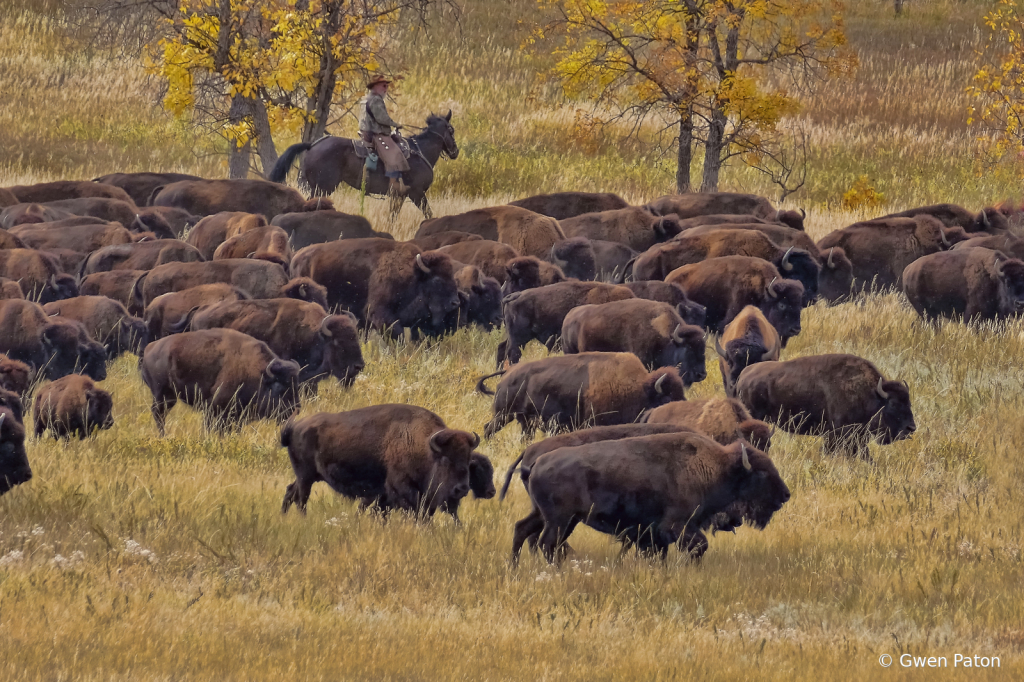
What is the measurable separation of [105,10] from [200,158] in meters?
8.22

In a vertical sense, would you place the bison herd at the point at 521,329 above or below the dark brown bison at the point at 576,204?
above

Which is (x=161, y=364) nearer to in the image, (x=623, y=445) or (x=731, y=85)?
(x=623, y=445)

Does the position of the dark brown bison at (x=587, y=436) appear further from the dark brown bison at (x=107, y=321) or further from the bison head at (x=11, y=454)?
the dark brown bison at (x=107, y=321)

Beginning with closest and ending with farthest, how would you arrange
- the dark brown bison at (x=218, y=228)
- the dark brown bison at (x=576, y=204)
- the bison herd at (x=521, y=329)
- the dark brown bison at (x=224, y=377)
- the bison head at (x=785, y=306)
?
the bison herd at (x=521, y=329), the dark brown bison at (x=224, y=377), the bison head at (x=785, y=306), the dark brown bison at (x=218, y=228), the dark brown bison at (x=576, y=204)

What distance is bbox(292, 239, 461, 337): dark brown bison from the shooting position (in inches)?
492

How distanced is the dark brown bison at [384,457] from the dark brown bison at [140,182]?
43.6ft

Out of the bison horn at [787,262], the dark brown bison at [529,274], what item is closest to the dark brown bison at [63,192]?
the dark brown bison at [529,274]

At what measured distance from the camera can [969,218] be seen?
17984mm

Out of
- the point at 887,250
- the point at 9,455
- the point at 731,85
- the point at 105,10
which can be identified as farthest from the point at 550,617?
the point at 105,10

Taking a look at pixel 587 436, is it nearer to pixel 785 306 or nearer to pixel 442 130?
pixel 785 306

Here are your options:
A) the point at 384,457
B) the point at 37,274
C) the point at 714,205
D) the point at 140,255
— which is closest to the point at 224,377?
the point at 384,457

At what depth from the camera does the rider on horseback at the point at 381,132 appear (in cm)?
1958

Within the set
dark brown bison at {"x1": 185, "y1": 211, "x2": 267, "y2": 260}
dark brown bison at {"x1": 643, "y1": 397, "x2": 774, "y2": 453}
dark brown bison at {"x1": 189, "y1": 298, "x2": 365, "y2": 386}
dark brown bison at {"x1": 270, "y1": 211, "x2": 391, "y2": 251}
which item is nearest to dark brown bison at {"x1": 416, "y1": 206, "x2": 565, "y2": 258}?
dark brown bison at {"x1": 270, "y1": 211, "x2": 391, "y2": 251}

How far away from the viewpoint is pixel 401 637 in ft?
18.6
